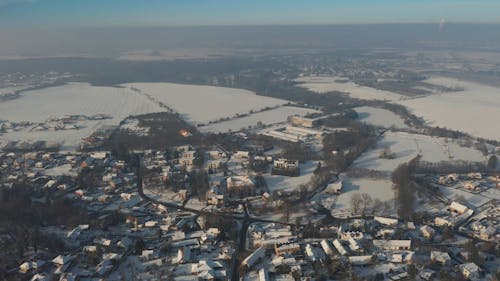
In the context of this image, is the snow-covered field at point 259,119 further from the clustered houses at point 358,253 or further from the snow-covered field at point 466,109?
the clustered houses at point 358,253

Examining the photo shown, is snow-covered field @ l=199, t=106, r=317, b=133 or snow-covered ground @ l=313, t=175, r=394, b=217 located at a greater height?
snow-covered field @ l=199, t=106, r=317, b=133

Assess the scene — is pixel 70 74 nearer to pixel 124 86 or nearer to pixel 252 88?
pixel 124 86

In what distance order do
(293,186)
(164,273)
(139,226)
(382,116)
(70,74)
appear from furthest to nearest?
1. (70,74)
2. (382,116)
3. (293,186)
4. (139,226)
5. (164,273)

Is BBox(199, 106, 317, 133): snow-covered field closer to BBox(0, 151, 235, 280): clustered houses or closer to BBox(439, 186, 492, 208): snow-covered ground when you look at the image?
BBox(0, 151, 235, 280): clustered houses

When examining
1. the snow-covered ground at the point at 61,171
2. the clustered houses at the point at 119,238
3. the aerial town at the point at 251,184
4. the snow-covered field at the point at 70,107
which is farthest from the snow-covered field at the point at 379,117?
the snow-covered ground at the point at 61,171

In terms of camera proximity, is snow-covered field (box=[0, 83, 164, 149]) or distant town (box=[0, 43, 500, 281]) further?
snow-covered field (box=[0, 83, 164, 149])

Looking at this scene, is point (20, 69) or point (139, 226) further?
point (20, 69)

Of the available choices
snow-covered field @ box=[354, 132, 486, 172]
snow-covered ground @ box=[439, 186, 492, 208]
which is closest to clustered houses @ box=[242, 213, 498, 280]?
snow-covered ground @ box=[439, 186, 492, 208]

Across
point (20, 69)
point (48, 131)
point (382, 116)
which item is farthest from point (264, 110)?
point (20, 69)
